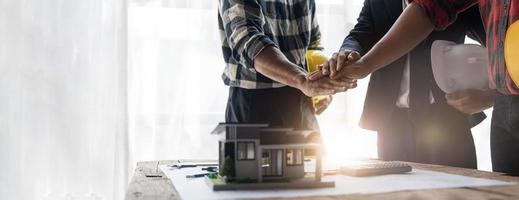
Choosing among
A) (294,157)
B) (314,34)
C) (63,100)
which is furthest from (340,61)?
(63,100)

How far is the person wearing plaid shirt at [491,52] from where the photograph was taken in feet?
2.88

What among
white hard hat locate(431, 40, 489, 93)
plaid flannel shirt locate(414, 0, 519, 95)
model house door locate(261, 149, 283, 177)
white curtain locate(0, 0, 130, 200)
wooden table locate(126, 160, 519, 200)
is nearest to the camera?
wooden table locate(126, 160, 519, 200)

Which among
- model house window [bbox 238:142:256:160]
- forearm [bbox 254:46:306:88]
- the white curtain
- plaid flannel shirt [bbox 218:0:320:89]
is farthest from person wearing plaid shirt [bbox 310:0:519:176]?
the white curtain

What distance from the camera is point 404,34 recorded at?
44.8 inches

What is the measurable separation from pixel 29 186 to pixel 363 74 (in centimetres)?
138

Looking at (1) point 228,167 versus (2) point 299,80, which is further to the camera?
(2) point 299,80

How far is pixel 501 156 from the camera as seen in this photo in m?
0.96

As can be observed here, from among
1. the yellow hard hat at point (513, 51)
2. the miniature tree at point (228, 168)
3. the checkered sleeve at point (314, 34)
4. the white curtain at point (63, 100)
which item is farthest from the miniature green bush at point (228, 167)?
the white curtain at point (63, 100)

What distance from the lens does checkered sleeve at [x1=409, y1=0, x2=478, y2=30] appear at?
42.6 inches

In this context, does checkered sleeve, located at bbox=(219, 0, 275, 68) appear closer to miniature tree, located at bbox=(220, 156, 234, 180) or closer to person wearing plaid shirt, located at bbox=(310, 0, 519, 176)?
person wearing plaid shirt, located at bbox=(310, 0, 519, 176)

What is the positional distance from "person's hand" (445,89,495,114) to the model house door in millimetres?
604

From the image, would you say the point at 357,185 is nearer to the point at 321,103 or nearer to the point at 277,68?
the point at 277,68

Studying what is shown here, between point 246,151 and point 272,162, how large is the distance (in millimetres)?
42

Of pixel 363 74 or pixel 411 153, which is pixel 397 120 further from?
pixel 363 74
